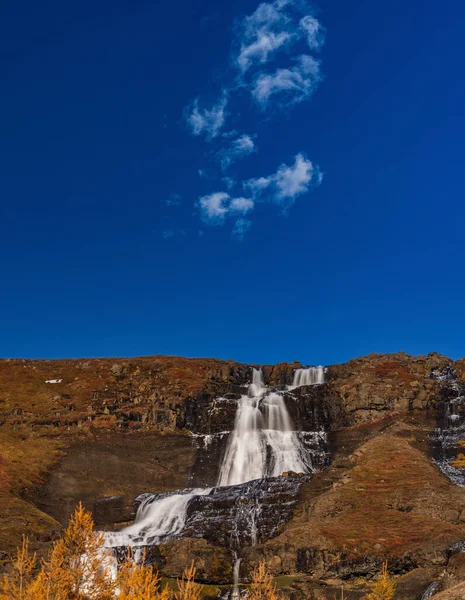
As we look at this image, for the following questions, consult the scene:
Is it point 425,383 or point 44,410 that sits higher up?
point 425,383

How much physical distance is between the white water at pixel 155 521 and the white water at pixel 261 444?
986cm

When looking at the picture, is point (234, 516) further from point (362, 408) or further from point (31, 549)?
point (362, 408)

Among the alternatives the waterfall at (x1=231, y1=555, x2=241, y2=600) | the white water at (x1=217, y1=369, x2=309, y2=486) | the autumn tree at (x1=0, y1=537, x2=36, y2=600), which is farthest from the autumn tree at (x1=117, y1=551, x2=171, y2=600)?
the white water at (x1=217, y1=369, x2=309, y2=486)

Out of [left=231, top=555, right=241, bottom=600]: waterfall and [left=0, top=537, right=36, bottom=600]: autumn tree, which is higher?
[left=0, top=537, right=36, bottom=600]: autumn tree

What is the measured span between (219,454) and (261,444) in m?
5.05

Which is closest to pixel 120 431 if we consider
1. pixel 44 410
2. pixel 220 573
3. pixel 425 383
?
pixel 44 410

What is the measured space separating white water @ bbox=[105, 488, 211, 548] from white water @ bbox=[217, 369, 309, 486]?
9861 millimetres

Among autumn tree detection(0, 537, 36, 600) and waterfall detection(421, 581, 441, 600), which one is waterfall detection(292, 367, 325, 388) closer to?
waterfall detection(421, 581, 441, 600)

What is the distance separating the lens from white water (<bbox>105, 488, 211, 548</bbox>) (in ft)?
128

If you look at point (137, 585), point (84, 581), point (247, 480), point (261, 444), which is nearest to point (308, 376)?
point (261, 444)

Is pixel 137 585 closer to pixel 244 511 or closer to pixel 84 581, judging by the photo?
pixel 84 581

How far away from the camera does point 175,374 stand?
256ft

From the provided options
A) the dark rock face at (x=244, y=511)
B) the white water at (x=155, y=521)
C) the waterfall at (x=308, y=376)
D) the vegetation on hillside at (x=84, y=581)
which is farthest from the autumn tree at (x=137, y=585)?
the waterfall at (x=308, y=376)

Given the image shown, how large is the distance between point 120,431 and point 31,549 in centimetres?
3032
